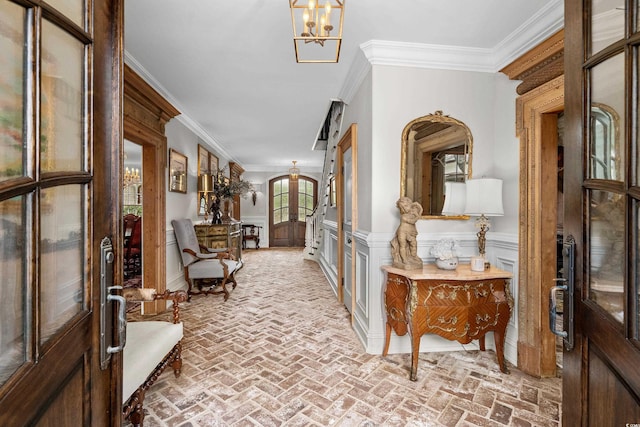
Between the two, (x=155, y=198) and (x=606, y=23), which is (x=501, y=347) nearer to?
(x=606, y=23)

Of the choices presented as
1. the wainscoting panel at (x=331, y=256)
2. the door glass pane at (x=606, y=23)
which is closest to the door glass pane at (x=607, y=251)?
the door glass pane at (x=606, y=23)

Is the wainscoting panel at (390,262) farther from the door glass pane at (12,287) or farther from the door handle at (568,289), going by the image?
the door glass pane at (12,287)

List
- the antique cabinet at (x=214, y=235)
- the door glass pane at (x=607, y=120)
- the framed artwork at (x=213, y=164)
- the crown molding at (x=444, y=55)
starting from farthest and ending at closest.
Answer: the framed artwork at (x=213, y=164) < the antique cabinet at (x=214, y=235) < the crown molding at (x=444, y=55) < the door glass pane at (x=607, y=120)

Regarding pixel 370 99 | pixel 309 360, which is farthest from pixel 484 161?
pixel 309 360

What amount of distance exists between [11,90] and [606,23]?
4.82ft

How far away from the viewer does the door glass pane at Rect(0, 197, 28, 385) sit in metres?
0.58

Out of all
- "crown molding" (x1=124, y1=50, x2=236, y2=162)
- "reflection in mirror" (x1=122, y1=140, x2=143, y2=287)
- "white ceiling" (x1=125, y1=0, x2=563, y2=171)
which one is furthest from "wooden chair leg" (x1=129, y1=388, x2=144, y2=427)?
"crown molding" (x1=124, y1=50, x2=236, y2=162)

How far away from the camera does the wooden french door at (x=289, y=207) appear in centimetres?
995

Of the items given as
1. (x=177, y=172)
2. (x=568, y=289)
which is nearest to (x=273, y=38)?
(x=568, y=289)

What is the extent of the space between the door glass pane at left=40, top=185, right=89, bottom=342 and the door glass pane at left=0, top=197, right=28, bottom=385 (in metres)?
0.06

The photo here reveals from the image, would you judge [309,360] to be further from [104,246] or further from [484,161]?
[484,161]

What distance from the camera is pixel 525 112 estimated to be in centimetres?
241

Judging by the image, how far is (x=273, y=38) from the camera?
8.23 ft

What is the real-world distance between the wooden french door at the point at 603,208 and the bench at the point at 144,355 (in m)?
1.92
